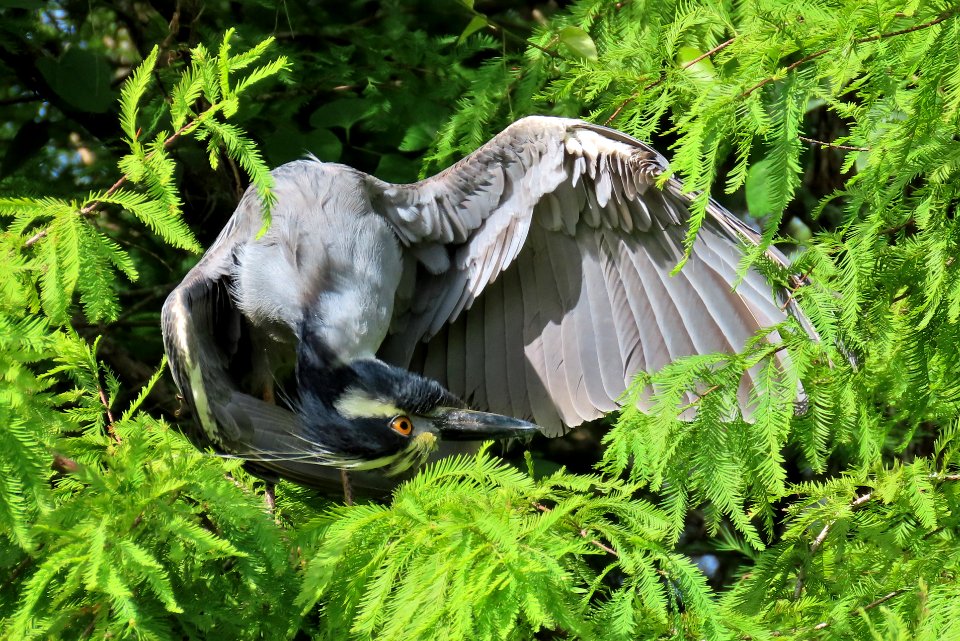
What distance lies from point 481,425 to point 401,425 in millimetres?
228

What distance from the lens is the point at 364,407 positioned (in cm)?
270

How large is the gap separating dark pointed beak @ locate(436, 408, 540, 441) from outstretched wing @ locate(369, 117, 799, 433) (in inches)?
10.8

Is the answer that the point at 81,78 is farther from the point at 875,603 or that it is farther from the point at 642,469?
the point at 875,603

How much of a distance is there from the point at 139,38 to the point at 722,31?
201 cm

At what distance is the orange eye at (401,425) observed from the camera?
2662 mm

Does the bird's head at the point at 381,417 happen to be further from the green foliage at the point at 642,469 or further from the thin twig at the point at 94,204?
the thin twig at the point at 94,204

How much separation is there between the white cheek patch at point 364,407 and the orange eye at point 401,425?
17 mm

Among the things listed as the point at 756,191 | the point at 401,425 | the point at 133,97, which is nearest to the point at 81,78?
the point at 133,97

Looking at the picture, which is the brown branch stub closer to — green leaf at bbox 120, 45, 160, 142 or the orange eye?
green leaf at bbox 120, 45, 160, 142

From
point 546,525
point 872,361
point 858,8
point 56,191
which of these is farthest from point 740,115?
point 56,191

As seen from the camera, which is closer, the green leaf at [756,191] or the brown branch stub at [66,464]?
the brown branch stub at [66,464]

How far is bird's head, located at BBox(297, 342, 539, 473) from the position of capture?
2.65 metres

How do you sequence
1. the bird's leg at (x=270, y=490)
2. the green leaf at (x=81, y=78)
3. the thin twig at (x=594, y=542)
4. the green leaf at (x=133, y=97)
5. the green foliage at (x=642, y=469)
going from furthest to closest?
the green leaf at (x=81, y=78)
the bird's leg at (x=270, y=490)
the green leaf at (x=133, y=97)
the thin twig at (x=594, y=542)
the green foliage at (x=642, y=469)

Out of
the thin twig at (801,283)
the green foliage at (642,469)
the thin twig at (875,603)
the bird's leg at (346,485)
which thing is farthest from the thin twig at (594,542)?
the bird's leg at (346,485)
